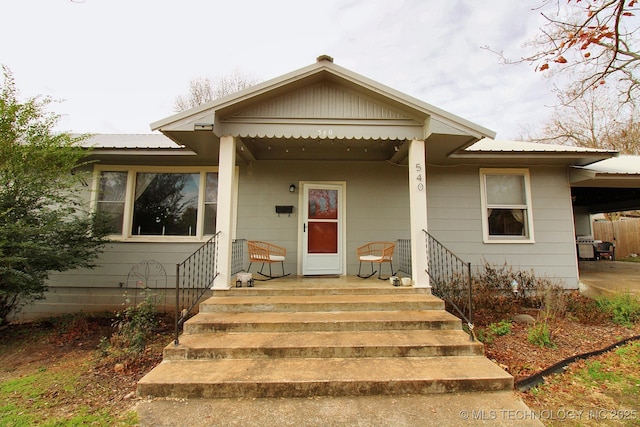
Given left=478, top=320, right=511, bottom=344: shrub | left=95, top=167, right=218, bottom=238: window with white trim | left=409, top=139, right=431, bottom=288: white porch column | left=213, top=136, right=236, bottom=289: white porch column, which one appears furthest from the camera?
left=95, top=167, right=218, bottom=238: window with white trim

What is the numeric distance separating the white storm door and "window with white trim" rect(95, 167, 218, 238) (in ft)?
6.46

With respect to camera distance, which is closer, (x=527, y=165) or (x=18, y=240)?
(x=18, y=240)

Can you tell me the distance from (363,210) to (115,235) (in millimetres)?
5208

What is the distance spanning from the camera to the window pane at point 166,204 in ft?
19.8

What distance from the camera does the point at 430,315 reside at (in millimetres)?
3846

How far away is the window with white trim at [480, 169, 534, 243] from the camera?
20.1ft

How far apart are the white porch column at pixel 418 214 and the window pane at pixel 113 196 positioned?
5829 mm

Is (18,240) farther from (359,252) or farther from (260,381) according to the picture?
(359,252)

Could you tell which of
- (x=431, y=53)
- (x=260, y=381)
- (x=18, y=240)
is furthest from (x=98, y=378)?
(x=431, y=53)

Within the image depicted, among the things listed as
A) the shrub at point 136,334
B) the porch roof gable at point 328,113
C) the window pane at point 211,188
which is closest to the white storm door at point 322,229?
the porch roof gable at point 328,113

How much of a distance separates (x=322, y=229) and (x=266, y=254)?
1.35 metres

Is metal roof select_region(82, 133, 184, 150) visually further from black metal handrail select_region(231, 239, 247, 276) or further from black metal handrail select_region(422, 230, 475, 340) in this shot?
black metal handrail select_region(422, 230, 475, 340)

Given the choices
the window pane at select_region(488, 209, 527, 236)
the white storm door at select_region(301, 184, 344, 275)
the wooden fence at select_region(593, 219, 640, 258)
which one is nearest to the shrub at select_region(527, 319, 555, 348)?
the window pane at select_region(488, 209, 527, 236)

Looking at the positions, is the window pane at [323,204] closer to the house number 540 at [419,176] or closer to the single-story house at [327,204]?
the single-story house at [327,204]
